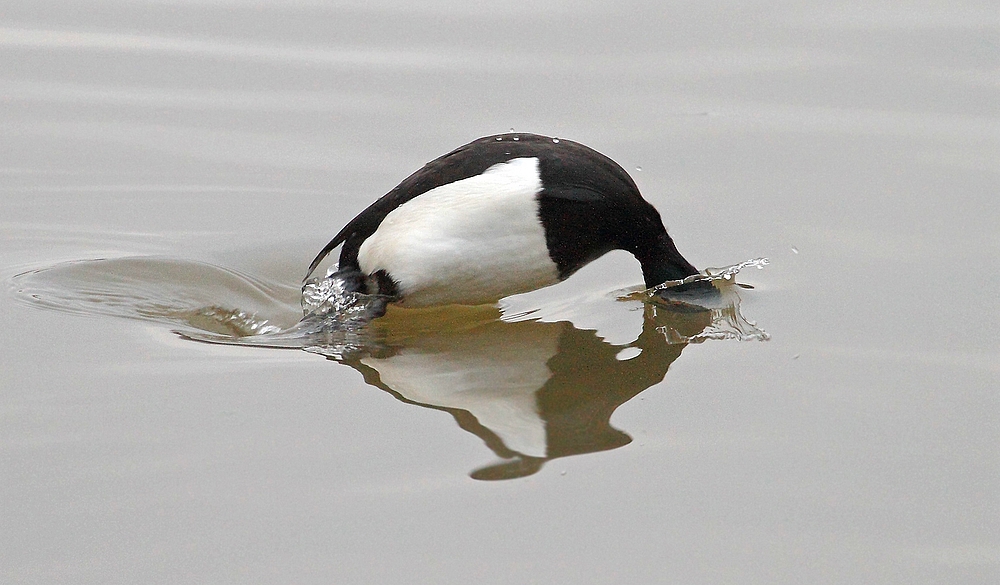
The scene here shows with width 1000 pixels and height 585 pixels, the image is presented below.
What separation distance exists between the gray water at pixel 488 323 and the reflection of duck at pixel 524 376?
0.04ft

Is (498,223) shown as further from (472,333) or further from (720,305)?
(720,305)

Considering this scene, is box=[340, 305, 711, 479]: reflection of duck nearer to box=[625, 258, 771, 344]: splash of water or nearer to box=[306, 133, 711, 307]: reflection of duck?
box=[625, 258, 771, 344]: splash of water

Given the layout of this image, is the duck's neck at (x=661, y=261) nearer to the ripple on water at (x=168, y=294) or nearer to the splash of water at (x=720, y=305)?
the splash of water at (x=720, y=305)

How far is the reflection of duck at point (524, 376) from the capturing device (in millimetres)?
3266

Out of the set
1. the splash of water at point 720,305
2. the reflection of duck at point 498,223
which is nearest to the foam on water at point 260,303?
the splash of water at point 720,305

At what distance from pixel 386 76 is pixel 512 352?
9.00 feet

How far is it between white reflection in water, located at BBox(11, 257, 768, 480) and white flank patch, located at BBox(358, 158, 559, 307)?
6.7 inches

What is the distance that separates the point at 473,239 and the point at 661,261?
2.37 ft

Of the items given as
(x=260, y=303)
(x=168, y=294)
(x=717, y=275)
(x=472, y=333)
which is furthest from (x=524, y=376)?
(x=168, y=294)

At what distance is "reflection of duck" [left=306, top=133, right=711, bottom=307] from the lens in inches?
153

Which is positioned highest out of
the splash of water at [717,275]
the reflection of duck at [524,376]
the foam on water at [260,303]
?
the splash of water at [717,275]

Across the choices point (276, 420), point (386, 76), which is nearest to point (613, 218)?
point (276, 420)

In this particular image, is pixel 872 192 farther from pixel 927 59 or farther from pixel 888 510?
pixel 888 510

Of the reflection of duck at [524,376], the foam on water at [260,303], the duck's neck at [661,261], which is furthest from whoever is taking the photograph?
the duck's neck at [661,261]
